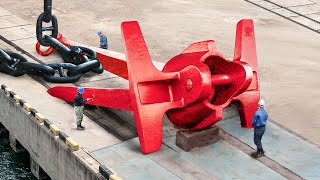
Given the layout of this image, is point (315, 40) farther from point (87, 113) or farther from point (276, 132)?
point (87, 113)

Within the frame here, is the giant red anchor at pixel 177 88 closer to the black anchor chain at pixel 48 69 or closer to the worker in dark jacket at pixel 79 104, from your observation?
the worker in dark jacket at pixel 79 104

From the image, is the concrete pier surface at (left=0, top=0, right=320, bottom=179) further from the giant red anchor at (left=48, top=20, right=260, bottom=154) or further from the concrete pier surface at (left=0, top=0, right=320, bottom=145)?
the giant red anchor at (left=48, top=20, right=260, bottom=154)

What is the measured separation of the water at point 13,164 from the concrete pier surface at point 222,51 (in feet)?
3.27

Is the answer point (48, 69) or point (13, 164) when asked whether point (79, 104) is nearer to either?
point (48, 69)

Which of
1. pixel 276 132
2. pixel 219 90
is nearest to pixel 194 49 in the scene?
pixel 219 90

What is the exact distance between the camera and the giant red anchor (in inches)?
540

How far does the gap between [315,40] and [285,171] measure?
12264 millimetres

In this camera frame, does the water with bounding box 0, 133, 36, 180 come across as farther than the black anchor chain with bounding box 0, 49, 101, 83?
No

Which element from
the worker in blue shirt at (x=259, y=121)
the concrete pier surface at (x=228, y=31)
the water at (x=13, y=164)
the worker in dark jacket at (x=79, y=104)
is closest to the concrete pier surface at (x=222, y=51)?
the concrete pier surface at (x=228, y=31)

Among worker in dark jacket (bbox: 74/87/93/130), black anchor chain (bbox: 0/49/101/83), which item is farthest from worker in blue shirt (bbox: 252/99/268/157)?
black anchor chain (bbox: 0/49/101/83)

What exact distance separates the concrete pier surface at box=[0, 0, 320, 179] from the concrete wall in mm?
327

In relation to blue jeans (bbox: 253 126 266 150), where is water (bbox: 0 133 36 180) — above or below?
below

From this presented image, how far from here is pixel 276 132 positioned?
15.6m

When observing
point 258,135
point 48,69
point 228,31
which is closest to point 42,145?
point 48,69
